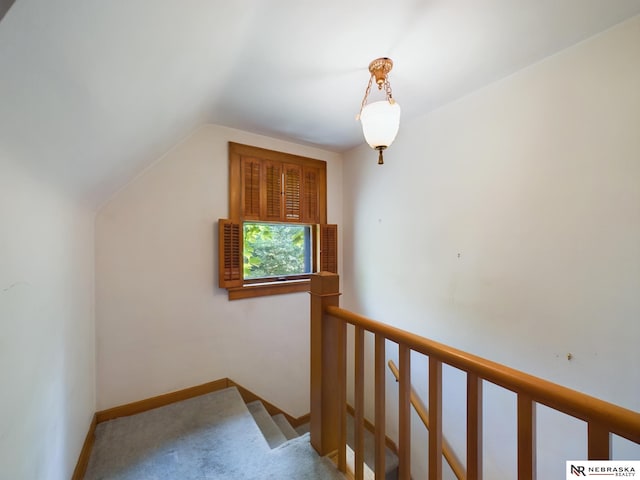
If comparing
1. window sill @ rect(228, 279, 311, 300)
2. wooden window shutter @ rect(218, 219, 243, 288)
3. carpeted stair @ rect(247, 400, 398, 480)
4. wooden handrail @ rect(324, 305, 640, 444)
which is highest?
wooden window shutter @ rect(218, 219, 243, 288)

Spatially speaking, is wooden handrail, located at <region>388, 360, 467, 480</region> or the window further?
the window

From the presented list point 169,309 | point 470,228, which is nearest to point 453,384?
point 470,228

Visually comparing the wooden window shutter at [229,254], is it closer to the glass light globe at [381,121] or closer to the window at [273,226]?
the window at [273,226]

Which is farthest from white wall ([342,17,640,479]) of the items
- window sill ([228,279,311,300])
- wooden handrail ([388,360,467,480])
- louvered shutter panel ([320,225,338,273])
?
window sill ([228,279,311,300])

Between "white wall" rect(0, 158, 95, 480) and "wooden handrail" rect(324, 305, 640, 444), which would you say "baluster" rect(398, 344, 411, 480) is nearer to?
"wooden handrail" rect(324, 305, 640, 444)

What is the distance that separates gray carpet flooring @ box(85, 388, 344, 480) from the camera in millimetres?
1412

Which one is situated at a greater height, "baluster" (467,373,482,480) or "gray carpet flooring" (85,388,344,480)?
"baluster" (467,373,482,480)

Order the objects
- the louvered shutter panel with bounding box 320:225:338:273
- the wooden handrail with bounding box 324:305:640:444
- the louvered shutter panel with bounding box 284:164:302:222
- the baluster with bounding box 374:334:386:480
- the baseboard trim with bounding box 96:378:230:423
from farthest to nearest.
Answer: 1. the louvered shutter panel with bounding box 320:225:338:273
2. the louvered shutter panel with bounding box 284:164:302:222
3. the baseboard trim with bounding box 96:378:230:423
4. the baluster with bounding box 374:334:386:480
5. the wooden handrail with bounding box 324:305:640:444

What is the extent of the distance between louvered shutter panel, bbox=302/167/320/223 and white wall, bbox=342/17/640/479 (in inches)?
39.6

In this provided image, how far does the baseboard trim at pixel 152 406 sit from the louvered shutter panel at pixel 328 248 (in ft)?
4.93

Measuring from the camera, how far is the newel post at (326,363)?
53.1 inches

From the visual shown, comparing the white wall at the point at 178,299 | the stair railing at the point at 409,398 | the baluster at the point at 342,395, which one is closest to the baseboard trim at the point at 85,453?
the white wall at the point at 178,299

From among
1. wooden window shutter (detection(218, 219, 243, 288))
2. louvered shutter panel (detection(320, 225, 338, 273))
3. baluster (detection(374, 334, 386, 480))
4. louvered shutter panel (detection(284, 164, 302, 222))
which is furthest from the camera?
louvered shutter panel (detection(320, 225, 338, 273))

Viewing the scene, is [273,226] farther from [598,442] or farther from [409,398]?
[598,442]
